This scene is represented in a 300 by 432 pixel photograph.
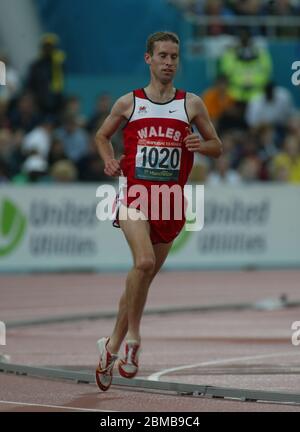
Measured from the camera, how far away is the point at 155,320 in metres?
16.2

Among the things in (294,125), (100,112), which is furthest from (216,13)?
(100,112)

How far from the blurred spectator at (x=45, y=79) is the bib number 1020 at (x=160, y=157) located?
13970mm

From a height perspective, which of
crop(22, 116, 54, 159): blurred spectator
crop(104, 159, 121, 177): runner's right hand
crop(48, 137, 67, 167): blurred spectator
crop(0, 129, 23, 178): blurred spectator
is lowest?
crop(104, 159, 121, 177): runner's right hand

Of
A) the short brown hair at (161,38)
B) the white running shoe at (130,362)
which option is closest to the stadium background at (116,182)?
the white running shoe at (130,362)

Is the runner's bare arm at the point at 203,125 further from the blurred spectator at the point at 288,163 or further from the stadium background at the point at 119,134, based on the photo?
the blurred spectator at the point at 288,163

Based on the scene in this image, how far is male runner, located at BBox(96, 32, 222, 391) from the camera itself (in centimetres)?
1016

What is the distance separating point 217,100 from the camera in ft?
84.1

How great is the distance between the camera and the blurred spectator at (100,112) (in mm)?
23781

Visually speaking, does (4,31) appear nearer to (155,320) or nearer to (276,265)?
(276,265)

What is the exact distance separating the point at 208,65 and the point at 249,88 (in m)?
0.95

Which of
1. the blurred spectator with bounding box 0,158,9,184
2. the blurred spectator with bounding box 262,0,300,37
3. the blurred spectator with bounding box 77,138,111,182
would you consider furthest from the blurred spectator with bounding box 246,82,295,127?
the blurred spectator with bounding box 0,158,9,184

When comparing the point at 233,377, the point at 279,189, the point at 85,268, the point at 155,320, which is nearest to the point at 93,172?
the point at 85,268

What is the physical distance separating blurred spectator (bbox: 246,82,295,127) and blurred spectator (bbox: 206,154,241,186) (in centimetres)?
161

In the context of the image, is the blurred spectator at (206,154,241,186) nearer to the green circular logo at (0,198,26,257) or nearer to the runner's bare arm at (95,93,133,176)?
the green circular logo at (0,198,26,257)
